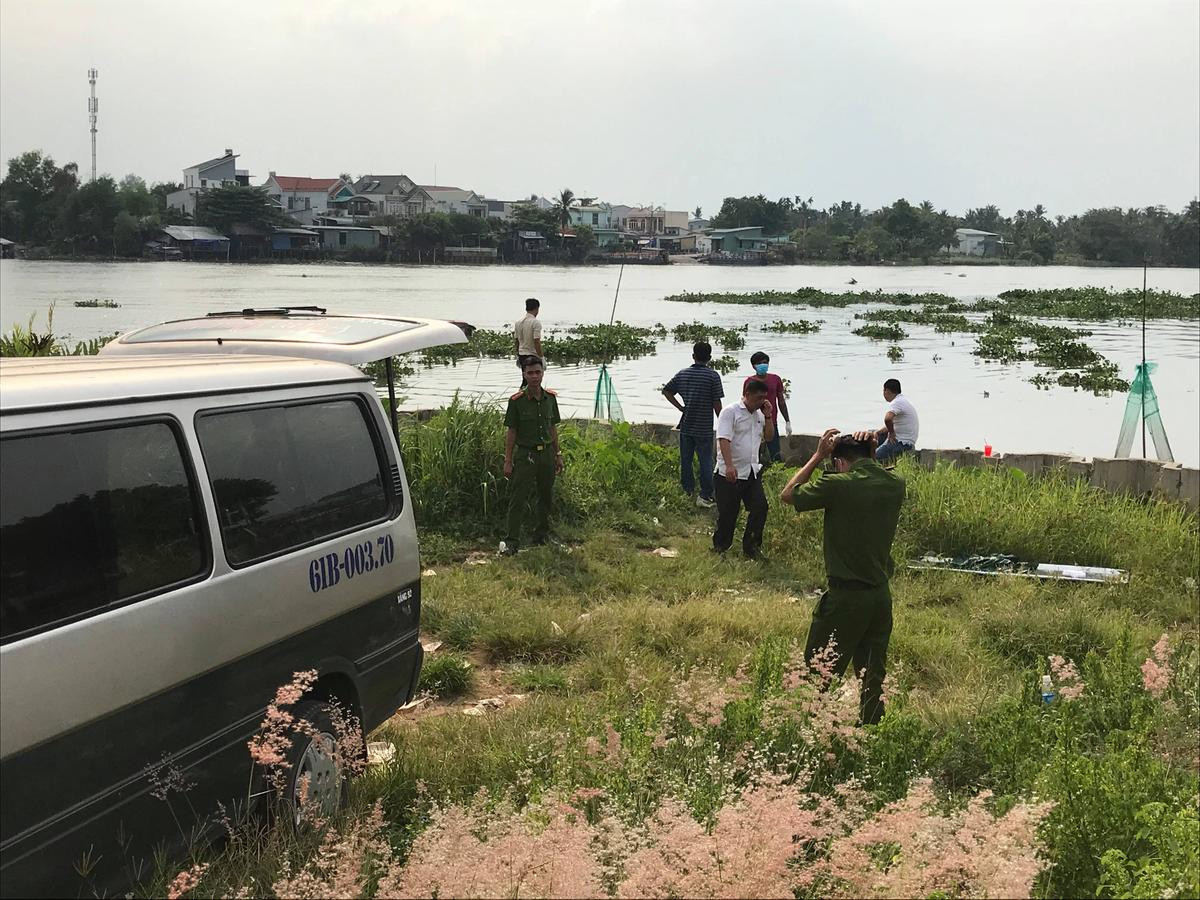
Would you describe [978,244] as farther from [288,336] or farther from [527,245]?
[288,336]

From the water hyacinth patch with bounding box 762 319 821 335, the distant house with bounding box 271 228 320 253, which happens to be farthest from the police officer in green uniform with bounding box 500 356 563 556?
the distant house with bounding box 271 228 320 253

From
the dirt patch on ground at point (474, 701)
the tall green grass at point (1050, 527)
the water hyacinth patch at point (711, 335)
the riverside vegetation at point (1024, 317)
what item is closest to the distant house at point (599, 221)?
the riverside vegetation at point (1024, 317)

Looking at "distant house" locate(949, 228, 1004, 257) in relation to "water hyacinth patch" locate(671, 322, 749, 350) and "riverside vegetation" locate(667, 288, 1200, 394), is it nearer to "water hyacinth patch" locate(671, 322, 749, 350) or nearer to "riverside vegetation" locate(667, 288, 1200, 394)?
"riverside vegetation" locate(667, 288, 1200, 394)

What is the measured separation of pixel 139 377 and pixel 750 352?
34.3 metres

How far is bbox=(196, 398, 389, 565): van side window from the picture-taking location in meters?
4.13

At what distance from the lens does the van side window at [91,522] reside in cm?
316

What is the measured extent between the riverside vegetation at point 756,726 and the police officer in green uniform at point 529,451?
0.41 meters

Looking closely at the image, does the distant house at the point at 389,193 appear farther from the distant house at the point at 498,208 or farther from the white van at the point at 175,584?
the white van at the point at 175,584

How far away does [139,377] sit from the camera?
3.82 m

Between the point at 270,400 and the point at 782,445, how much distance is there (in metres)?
10.4

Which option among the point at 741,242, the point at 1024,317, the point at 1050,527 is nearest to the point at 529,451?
the point at 1050,527

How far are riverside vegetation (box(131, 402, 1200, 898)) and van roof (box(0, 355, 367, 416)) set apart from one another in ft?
4.84

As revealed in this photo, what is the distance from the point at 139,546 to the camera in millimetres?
3646

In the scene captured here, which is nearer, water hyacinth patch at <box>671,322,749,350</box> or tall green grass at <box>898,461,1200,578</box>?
tall green grass at <box>898,461,1200,578</box>
